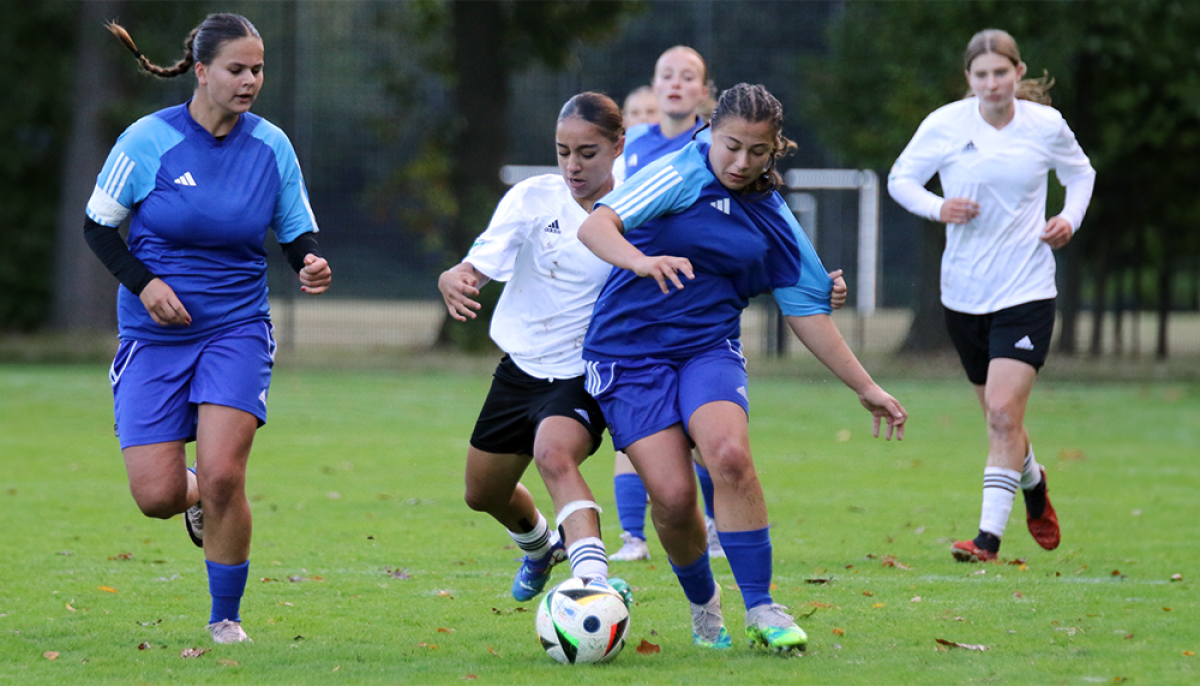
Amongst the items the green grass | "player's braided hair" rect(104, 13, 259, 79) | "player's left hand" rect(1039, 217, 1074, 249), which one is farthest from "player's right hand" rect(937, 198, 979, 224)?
"player's braided hair" rect(104, 13, 259, 79)

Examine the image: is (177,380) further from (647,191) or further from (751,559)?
(751,559)

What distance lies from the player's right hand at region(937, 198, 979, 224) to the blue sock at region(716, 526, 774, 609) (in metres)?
2.71

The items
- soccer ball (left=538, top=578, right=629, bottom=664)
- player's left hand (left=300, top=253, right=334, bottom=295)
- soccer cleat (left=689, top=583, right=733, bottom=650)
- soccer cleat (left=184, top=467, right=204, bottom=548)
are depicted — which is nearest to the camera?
soccer ball (left=538, top=578, right=629, bottom=664)

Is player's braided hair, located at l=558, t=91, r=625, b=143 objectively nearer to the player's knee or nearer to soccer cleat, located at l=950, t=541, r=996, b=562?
the player's knee

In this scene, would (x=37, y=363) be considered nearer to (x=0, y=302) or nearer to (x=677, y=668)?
(x=0, y=302)

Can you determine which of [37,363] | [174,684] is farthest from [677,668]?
[37,363]

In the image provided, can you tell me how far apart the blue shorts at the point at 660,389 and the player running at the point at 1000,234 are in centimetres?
238

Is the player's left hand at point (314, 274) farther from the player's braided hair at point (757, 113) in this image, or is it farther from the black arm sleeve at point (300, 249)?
the player's braided hair at point (757, 113)

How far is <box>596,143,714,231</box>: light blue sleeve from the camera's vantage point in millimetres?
4668

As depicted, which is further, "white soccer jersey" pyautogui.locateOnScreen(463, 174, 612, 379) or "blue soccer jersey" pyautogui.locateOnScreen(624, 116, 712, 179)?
"blue soccer jersey" pyautogui.locateOnScreen(624, 116, 712, 179)

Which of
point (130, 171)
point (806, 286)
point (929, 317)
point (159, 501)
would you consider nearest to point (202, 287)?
point (130, 171)

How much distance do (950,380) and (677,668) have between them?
47.3ft

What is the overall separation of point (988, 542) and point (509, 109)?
16886 millimetres

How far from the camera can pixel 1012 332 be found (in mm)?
→ 6820
